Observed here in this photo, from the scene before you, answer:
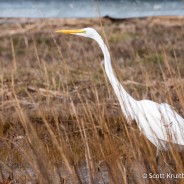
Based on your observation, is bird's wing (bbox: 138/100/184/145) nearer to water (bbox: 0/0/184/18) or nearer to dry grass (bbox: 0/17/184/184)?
dry grass (bbox: 0/17/184/184)

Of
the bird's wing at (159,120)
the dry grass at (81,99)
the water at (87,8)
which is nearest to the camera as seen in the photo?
the dry grass at (81,99)

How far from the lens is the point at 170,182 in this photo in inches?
→ 163

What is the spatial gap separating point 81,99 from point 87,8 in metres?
1.39

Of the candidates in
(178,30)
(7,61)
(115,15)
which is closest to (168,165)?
(115,15)

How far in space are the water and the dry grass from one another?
28cm

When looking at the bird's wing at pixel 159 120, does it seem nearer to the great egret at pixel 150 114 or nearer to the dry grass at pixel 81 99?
the great egret at pixel 150 114

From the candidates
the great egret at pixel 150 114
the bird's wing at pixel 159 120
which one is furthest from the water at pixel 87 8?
the bird's wing at pixel 159 120

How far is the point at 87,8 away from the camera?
18.3 ft

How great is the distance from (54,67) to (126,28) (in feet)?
7.84

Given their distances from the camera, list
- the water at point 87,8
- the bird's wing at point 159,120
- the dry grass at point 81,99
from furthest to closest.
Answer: the water at point 87,8 → the bird's wing at point 159,120 → the dry grass at point 81,99

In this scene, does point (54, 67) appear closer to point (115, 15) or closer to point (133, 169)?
point (115, 15)

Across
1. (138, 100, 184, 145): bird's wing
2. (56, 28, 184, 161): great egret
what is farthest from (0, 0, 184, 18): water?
(138, 100, 184, 145): bird's wing

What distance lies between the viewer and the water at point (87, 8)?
5.46 meters

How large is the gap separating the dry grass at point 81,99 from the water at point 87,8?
0.91 ft
